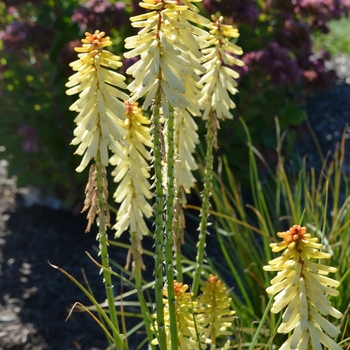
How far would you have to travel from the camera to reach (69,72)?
457 centimetres

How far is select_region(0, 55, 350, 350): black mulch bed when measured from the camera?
3.97m

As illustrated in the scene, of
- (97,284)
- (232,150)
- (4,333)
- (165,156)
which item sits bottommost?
(4,333)

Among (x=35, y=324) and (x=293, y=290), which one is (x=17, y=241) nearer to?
(x=35, y=324)

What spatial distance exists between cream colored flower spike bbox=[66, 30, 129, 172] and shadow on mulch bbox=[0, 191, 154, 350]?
2.12m

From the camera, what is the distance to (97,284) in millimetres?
4426

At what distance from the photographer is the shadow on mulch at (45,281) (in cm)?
397

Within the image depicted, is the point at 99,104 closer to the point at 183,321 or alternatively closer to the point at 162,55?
the point at 162,55

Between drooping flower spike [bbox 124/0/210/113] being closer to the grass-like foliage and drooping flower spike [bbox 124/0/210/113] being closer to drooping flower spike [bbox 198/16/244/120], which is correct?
the grass-like foliage

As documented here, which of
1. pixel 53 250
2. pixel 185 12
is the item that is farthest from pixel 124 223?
pixel 53 250

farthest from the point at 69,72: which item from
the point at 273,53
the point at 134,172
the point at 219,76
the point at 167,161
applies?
the point at 167,161

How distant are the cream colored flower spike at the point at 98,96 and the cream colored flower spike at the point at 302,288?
59cm

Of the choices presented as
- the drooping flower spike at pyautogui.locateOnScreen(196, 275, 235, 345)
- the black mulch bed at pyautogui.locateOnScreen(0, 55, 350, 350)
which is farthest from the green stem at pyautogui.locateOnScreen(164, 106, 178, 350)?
the black mulch bed at pyautogui.locateOnScreen(0, 55, 350, 350)

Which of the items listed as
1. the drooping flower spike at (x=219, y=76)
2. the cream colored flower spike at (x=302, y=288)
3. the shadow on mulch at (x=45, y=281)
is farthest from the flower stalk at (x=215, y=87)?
the shadow on mulch at (x=45, y=281)

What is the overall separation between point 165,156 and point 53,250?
325cm
